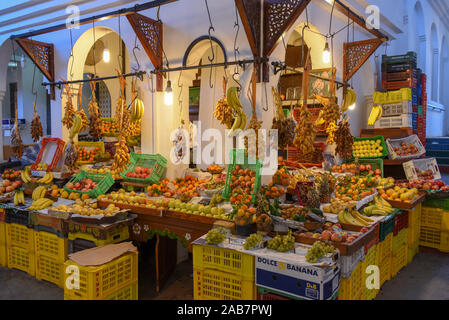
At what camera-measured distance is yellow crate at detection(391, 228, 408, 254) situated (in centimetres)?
470

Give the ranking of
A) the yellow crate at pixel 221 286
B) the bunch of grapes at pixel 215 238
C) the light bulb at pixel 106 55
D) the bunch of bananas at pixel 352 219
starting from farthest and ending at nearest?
the light bulb at pixel 106 55, the bunch of bananas at pixel 352 219, the bunch of grapes at pixel 215 238, the yellow crate at pixel 221 286

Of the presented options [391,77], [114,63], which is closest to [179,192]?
[391,77]

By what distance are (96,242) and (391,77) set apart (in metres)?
7.42

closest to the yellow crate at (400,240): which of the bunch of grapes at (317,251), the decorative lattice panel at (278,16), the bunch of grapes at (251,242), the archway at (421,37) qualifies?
the bunch of grapes at (317,251)

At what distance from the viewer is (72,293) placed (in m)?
3.51

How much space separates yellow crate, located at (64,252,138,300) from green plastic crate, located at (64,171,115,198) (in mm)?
1877

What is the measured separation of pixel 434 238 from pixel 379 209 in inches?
76.2

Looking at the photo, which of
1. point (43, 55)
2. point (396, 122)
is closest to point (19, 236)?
point (43, 55)

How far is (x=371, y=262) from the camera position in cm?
386

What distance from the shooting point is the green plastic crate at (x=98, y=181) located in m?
5.40

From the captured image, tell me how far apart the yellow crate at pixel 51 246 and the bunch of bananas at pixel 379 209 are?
3.67 m

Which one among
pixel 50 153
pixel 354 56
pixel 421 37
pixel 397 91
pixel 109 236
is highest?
pixel 421 37

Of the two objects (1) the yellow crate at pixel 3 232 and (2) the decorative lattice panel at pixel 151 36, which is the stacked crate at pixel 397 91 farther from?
(1) the yellow crate at pixel 3 232

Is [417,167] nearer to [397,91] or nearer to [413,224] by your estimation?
[397,91]
